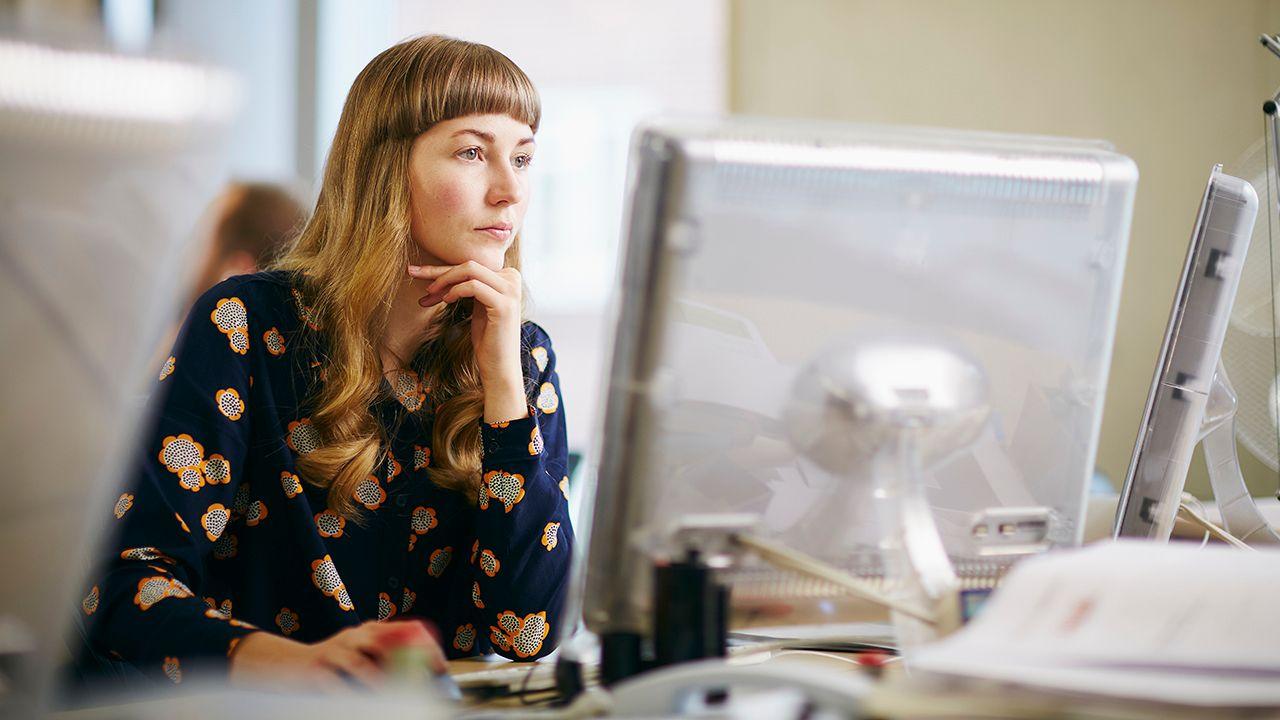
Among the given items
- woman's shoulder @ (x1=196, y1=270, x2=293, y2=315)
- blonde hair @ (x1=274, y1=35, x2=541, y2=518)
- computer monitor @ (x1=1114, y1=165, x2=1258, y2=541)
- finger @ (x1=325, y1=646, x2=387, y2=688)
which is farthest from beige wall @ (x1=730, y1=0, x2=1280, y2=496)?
finger @ (x1=325, y1=646, x2=387, y2=688)

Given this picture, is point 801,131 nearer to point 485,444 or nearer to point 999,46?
point 485,444

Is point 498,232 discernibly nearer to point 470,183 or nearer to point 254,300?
point 470,183

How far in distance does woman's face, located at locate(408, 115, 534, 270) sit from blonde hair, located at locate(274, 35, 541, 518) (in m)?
0.02

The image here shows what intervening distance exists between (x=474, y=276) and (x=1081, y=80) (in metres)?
2.23

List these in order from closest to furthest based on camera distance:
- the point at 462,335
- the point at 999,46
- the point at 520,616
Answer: the point at 520,616 → the point at 462,335 → the point at 999,46

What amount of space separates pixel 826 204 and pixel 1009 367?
19cm

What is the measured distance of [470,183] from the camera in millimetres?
1209

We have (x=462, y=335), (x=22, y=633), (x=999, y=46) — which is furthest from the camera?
(x=999, y=46)

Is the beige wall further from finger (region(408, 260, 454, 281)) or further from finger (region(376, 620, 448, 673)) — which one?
finger (region(376, 620, 448, 673))

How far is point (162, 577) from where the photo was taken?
926mm

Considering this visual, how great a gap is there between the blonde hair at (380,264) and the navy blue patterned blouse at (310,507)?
0.02 m

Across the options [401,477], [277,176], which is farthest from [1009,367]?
[277,176]

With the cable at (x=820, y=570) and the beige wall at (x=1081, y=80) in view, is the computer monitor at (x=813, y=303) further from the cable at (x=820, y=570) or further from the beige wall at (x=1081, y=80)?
the beige wall at (x=1081, y=80)

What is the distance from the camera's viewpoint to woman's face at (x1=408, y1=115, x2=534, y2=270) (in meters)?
1.21
